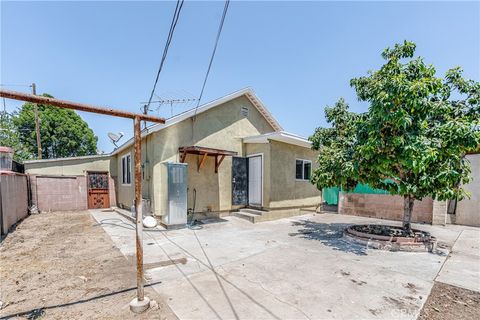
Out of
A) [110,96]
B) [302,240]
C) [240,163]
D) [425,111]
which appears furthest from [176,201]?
[425,111]

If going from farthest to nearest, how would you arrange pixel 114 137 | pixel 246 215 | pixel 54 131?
1. pixel 54 131
2. pixel 114 137
3. pixel 246 215

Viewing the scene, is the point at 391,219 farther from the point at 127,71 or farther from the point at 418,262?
the point at 127,71

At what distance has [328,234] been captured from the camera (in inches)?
282

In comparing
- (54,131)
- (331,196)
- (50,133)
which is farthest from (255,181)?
(50,133)

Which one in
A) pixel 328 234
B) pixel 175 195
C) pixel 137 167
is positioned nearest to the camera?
pixel 137 167

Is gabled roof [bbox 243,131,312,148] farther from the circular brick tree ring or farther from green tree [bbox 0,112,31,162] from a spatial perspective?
green tree [bbox 0,112,31,162]

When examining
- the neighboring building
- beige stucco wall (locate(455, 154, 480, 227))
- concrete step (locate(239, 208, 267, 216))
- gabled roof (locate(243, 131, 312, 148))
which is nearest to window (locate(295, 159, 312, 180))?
the neighboring building

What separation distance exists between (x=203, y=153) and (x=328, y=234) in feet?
17.8

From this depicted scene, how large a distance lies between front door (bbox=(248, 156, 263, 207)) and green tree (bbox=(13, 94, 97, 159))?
23.6 metres

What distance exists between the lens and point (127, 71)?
787 cm

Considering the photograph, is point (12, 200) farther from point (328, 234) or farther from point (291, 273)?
point (328, 234)

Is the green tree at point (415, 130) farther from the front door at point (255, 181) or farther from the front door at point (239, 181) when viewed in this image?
the front door at point (239, 181)

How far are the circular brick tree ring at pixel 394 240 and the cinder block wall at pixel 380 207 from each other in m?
3.53

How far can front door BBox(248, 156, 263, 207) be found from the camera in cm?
974
